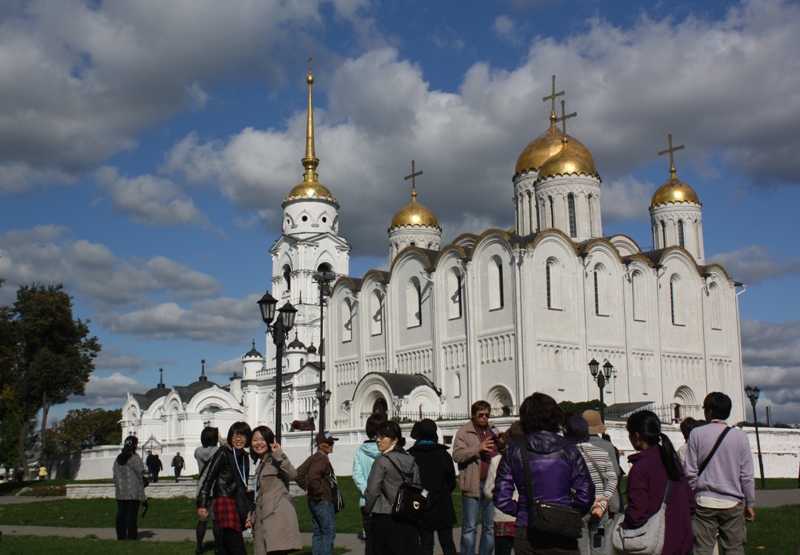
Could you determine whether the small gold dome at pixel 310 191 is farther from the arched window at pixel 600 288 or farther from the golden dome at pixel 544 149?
the arched window at pixel 600 288

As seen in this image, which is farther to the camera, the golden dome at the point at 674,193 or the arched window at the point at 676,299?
the golden dome at the point at 674,193

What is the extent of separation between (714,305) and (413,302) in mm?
15768

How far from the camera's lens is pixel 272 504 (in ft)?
27.2

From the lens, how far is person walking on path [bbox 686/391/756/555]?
7.42 meters

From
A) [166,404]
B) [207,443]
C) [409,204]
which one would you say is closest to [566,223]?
[409,204]

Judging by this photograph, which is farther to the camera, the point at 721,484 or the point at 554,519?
the point at 721,484

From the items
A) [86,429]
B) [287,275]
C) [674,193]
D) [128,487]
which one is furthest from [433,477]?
[86,429]

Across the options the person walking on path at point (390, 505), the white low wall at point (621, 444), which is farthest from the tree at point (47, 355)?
the person walking on path at point (390, 505)

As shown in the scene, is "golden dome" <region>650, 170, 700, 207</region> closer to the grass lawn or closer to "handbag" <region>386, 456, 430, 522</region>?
the grass lawn

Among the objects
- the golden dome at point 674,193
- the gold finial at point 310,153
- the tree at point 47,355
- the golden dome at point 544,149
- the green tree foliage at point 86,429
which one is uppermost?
the gold finial at point 310,153

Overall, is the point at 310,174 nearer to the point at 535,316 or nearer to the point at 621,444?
the point at 535,316

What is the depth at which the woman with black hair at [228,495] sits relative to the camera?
8.84 m

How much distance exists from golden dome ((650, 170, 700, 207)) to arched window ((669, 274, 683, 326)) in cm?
616

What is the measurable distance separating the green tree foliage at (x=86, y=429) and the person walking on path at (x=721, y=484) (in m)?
71.2
